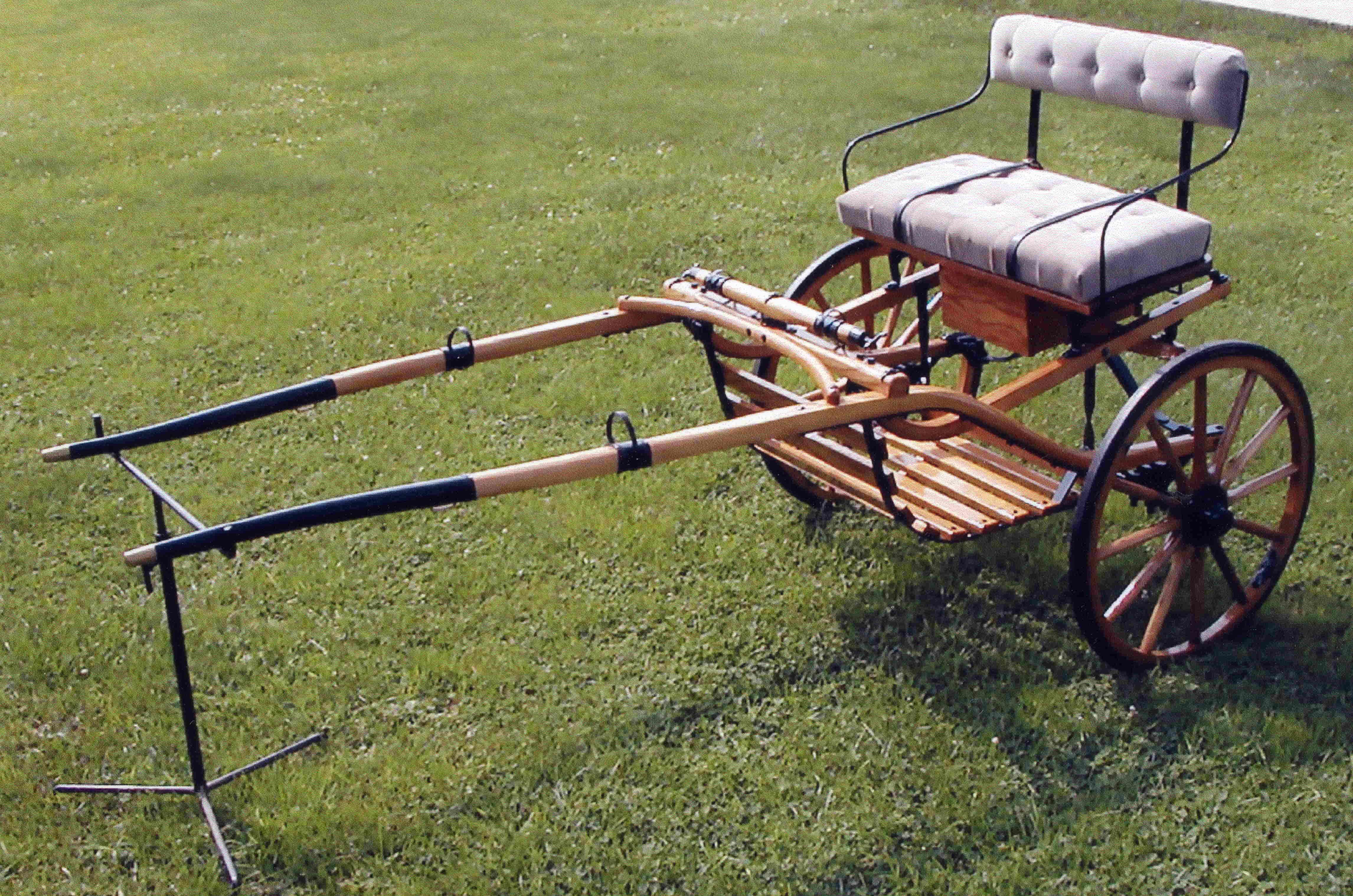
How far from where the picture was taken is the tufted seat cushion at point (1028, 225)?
144 inches

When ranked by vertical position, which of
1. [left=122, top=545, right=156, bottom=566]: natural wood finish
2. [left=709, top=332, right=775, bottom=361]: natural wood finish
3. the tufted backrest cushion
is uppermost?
the tufted backrest cushion

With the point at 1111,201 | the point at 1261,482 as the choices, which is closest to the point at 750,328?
the point at 1111,201

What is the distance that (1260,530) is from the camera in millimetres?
4012

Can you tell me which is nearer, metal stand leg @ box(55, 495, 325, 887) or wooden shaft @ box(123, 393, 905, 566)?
wooden shaft @ box(123, 393, 905, 566)

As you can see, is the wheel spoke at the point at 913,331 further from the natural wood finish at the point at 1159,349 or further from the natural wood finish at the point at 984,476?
the natural wood finish at the point at 1159,349

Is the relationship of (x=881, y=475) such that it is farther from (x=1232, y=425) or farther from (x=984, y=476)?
(x=1232, y=425)

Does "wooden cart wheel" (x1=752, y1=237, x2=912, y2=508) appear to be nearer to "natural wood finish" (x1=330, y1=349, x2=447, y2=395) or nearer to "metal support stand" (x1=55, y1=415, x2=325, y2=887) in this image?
"natural wood finish" (x1=330, y1=349, x2=447, y2=395)

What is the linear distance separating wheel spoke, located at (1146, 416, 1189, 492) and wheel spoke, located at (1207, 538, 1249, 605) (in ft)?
0.58

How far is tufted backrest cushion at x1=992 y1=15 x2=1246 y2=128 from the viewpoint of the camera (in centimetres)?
395

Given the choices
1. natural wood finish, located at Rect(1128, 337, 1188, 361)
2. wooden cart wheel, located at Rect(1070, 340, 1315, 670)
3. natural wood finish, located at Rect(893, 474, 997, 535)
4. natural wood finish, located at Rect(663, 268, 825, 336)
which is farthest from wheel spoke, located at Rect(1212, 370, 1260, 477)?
natural wood finish, located at Rect(663, 268, 825, 336)

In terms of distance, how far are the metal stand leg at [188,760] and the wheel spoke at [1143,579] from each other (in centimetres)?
217

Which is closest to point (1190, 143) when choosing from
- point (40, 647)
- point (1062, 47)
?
point (1062, 47)

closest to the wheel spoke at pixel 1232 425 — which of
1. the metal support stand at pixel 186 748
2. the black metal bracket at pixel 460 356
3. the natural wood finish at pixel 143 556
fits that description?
the black metal bracket at pixel 460 356

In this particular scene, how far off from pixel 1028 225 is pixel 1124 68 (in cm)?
79
